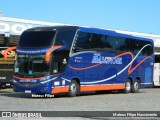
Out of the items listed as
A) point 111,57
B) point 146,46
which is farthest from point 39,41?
point 146,46

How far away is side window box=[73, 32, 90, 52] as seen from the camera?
24.4m

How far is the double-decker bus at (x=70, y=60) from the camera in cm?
2309

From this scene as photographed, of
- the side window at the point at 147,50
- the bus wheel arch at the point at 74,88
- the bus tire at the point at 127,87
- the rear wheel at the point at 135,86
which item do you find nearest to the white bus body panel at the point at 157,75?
the side window at the point at 147,50

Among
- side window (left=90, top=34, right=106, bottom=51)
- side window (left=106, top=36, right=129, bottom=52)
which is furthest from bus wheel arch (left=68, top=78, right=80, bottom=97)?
side window (left=106, top=36, right=129, bottom=52)

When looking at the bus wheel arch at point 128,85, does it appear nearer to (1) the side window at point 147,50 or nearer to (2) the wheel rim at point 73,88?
(1) the side window at point 147,50

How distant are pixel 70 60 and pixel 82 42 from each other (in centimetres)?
142

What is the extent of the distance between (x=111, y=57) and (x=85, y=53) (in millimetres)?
3330

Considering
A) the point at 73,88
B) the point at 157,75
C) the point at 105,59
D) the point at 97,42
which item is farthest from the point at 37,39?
the point at 157,75

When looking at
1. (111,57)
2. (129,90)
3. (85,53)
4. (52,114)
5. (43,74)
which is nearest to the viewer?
(52,114)

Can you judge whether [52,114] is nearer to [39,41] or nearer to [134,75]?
[39,41]

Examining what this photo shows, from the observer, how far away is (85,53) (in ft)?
82.9

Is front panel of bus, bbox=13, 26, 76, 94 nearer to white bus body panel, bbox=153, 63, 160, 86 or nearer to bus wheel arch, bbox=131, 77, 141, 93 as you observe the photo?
bus wheel arch, bbox=131, 77, 141, 93

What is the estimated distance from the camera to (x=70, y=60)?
2408 centimetres

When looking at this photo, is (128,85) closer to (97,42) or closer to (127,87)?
(127,87)
